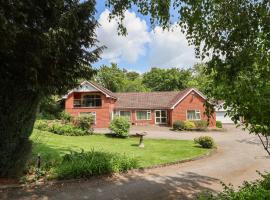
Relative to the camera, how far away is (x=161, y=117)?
52.6m

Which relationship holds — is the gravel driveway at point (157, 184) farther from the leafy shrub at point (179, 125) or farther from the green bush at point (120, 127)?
the leafy shrub at point (179, 125)

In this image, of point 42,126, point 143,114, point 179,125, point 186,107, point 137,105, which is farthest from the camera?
point 137,105

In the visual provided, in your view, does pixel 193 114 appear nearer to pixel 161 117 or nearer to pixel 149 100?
pixel 161 117

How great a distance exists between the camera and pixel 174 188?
1324cm

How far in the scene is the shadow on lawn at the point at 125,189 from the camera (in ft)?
38.4

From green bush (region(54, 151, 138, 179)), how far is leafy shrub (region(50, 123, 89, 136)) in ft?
62.2

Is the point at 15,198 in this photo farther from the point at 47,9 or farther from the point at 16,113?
the point at 47,9

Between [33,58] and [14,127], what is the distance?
3.08m

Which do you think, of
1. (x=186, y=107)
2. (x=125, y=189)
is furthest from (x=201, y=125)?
(x=125, y=189)

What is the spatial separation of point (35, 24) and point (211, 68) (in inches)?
309

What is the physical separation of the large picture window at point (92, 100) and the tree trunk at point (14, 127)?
114ft

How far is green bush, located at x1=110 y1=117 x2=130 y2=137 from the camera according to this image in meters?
33.4

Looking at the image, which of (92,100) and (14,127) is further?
(92,100)

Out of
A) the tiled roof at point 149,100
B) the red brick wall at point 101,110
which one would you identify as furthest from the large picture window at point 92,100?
the tiled roof at point 149,100
